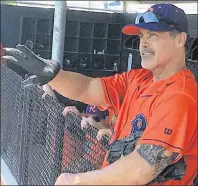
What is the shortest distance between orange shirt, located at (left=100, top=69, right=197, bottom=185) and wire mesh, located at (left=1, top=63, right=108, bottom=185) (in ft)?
0.75

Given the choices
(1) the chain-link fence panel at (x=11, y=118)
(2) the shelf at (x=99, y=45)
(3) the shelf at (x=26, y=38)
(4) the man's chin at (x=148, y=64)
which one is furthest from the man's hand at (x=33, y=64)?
(2) the shelf at (x=99, y=45)

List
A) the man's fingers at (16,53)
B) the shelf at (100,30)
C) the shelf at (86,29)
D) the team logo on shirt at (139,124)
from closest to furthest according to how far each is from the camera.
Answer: the team logo on shirt at (139,124), the man's fingers at (16,53), the shelf at (86,29), the shelf at (100,30)

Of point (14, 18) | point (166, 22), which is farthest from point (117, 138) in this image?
point (14, 18)

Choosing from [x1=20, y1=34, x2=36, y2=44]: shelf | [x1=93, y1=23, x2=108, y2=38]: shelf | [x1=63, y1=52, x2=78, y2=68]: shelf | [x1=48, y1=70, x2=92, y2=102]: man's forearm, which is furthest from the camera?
[x1=93, y1=23, x2=108, y2=38]: shelf

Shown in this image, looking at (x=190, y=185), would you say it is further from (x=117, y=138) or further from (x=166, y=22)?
(x=166, y=22)

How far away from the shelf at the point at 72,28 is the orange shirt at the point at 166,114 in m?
9.57

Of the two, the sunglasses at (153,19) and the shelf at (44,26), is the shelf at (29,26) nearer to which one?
the shelf at (44,26)

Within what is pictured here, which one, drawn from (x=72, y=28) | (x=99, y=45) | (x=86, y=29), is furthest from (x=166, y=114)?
(x=99, y=45)

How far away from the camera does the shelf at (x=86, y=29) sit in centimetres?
1155

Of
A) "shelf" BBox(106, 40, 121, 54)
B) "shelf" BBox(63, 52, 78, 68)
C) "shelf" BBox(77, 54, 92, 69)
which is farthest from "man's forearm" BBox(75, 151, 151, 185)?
"shelf" BBox(106, 40, 121, 54)

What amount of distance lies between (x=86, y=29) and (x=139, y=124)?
33.1 feet

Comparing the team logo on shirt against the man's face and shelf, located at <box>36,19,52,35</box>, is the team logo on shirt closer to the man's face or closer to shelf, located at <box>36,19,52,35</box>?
the man's face

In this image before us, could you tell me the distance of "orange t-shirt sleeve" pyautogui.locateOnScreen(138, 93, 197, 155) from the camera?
55.6 inches

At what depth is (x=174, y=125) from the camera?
1.41 m
